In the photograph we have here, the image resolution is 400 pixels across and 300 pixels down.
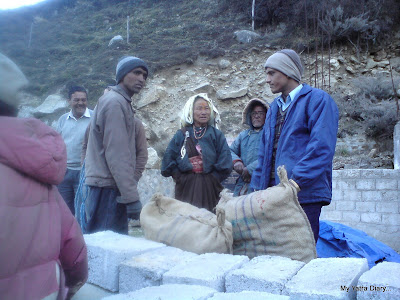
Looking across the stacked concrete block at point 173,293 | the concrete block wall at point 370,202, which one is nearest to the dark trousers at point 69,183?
the stacked concrete block at point 173,293

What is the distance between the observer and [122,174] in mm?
2920

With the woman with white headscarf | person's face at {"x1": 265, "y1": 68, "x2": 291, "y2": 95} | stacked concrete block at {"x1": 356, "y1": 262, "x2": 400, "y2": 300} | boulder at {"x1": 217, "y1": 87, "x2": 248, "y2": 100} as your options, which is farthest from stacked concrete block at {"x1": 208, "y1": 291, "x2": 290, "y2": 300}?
boulder at {"x1": 217, "y1": 87, "x2": 248, "y2": 100}

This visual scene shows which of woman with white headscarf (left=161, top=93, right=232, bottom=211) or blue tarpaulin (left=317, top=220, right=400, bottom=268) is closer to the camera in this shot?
blue tarpaulin (left=317, top=220, right=400, bottom=268)

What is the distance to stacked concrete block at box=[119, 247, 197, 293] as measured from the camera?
7.02ft

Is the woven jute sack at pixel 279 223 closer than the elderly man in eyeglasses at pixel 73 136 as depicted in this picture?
Yes

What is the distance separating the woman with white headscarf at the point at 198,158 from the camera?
3977 mm

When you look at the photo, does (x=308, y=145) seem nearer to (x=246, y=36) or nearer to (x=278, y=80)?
(x=278, y=80)

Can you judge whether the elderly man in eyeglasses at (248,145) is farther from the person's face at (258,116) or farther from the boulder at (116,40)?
the boulder at (116,40)

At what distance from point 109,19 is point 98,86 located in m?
12.0

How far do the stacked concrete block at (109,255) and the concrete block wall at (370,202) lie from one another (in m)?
4.69

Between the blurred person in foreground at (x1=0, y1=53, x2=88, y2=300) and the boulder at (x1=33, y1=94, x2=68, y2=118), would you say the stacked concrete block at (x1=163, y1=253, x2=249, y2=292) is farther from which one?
the boulder at (x1=33, y1=94, x2=68, y2=118)

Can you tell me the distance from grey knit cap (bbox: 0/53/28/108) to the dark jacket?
2.64 m

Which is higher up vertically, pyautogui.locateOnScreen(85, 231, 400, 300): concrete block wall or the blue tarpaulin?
pyautogui.locateOnScreen(85, 231, 400, 300): concrete block wall

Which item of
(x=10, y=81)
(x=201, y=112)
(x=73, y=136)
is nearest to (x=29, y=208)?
(x=10, y=81)
